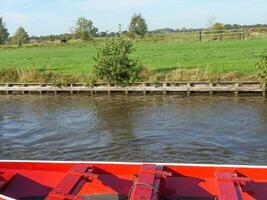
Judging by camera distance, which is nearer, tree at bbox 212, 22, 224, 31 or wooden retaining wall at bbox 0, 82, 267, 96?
wooden retaining wall at bbox 0, 82, 267, 96

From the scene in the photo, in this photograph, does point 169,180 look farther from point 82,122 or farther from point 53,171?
point 82,122

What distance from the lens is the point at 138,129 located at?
19672 mm

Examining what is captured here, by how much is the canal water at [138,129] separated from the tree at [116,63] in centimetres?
213

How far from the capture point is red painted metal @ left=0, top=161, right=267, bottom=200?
330 inches

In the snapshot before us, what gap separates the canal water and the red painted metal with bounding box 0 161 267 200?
5774mm

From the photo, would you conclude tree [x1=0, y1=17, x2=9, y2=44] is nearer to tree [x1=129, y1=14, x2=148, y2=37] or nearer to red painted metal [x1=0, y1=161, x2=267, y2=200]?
tree [x1=129, y1=14, x2=148, y2=37]

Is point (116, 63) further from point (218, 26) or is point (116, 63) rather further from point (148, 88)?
point (218, 26)

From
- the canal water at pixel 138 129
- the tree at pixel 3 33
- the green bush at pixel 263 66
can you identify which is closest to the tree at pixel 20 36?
the tree at pixel 3 33

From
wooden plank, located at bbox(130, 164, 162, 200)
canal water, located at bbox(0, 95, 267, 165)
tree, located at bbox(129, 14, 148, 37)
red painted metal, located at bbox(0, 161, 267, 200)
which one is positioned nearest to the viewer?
wooden plank, located at bbox(130, 164, 162, 200)

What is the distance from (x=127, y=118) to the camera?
22.2 metres

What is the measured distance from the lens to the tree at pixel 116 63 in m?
29.8

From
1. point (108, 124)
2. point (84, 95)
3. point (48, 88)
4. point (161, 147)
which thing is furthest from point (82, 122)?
point (48, 88)

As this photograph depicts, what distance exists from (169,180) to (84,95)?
21412mm

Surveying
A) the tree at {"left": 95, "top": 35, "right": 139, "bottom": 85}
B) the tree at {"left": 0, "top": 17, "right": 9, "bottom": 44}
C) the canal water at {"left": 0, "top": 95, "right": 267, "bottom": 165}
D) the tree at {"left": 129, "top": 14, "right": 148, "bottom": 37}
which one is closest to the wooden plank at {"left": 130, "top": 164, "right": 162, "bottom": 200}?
the canal water at {"left": 0, "top": 95, "right": 267, "bottom": 165}
